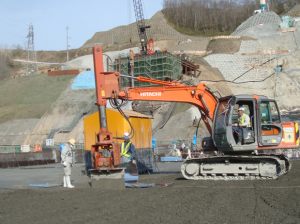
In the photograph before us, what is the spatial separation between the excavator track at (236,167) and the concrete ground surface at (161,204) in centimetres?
108

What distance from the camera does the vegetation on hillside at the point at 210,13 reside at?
133188 millimetres

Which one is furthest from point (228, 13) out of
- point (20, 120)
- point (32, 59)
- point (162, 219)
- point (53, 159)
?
point (162, 219)

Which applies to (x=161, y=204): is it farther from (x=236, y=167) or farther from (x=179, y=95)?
(x=179, y=95)

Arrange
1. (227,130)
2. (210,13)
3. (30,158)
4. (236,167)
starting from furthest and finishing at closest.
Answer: (210,13)
(30,158)
(236,167)
(227,130)

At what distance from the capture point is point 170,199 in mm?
12203

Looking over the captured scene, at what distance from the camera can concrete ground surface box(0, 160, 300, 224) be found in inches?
375

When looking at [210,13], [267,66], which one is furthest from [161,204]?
[210,13]

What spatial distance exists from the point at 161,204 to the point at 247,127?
21.0 feet

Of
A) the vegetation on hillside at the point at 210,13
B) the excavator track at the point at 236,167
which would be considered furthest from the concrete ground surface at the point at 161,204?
the vegetation on hillside at the point at 210,13

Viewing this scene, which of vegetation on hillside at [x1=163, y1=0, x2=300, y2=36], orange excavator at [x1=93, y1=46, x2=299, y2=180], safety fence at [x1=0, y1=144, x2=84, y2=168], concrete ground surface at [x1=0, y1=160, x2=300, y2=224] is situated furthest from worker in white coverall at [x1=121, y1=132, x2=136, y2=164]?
vegetation on hillside at [x1=163, y1=0, x2=300, y2=36]

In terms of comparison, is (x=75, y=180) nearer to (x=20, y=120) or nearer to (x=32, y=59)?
(x=20, y=120)

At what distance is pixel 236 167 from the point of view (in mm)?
17219

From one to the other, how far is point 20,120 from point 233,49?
1193 inches

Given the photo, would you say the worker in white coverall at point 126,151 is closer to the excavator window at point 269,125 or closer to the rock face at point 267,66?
the excavator window at point 269,125
